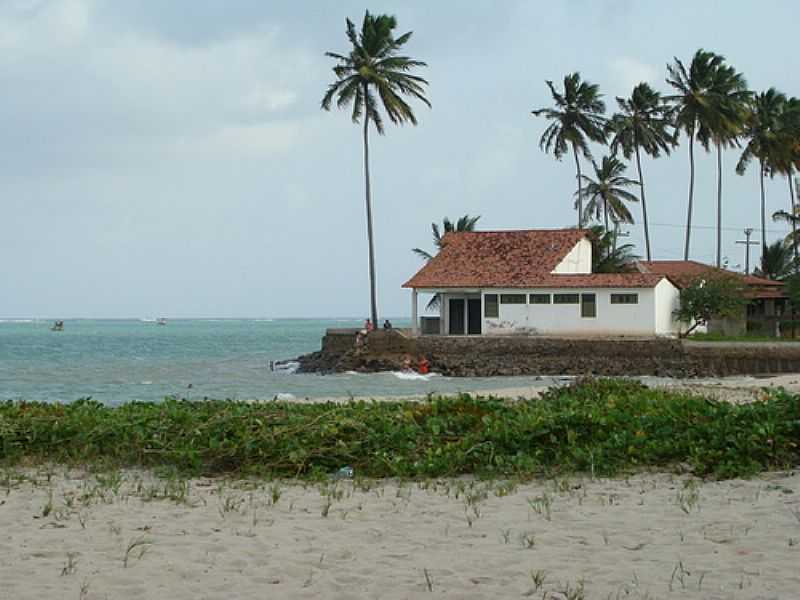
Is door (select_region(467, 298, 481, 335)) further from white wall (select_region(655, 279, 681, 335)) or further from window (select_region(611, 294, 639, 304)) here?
white wall (select_region(655, 279, 681, 335))

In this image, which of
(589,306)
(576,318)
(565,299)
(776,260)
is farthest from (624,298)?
(776,260)

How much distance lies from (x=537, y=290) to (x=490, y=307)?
82.0 inches

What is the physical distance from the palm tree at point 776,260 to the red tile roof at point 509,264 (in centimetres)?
1383

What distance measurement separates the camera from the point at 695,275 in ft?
146

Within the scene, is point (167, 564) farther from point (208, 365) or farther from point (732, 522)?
point (208, 365)

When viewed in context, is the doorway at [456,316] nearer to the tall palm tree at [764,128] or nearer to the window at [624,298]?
the window at [624,298]

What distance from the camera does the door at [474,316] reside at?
4162 cm

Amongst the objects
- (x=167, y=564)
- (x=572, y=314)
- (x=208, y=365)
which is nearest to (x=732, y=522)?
(x=167, y=564)

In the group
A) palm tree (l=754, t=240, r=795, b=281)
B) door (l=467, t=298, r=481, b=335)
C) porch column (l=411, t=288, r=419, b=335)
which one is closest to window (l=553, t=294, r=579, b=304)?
door (l=467, t=298, r=481, b=335)

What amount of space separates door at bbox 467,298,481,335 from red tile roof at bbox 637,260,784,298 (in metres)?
7.64

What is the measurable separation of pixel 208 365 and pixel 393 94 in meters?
A: 16.3

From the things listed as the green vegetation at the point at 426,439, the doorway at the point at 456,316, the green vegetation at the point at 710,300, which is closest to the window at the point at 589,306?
the green vegetation at the point at 710,300

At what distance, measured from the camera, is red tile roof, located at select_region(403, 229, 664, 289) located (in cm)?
3900

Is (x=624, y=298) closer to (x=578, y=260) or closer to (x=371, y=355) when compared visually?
(x=578, y=260)
